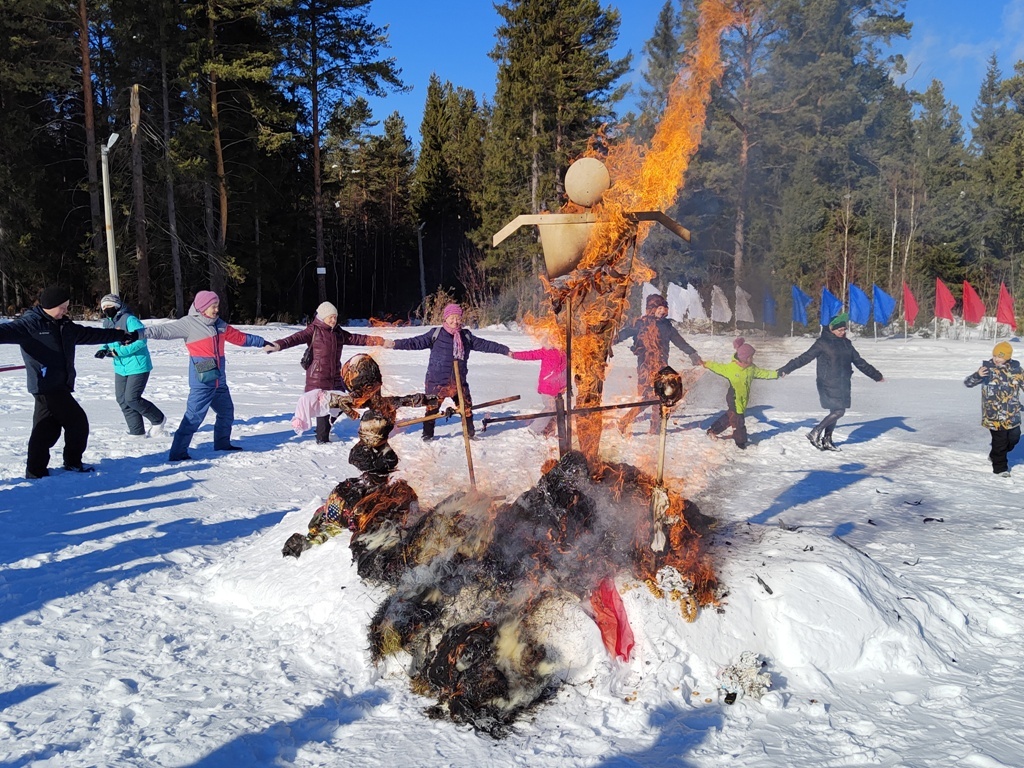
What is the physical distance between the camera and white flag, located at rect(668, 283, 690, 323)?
19391mm

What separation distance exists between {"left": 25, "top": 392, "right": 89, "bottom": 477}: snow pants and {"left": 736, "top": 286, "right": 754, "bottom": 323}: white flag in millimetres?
8564

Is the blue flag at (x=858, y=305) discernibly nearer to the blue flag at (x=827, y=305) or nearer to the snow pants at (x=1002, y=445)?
the blue flag at (x=827, y=305)

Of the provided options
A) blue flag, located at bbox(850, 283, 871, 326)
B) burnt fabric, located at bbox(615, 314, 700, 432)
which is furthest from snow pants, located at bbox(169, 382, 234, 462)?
blue flag, located at bbox(850, 283, 871, 326)

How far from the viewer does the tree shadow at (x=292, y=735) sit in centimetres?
317

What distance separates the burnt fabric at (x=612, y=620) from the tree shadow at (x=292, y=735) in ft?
4.10

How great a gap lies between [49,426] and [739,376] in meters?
8.37

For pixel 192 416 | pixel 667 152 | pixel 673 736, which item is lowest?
pixel 673 736

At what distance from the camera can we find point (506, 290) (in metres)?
31.1

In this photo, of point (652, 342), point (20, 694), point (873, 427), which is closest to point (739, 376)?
point (652, 342)

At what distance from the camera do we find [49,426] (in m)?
7.25

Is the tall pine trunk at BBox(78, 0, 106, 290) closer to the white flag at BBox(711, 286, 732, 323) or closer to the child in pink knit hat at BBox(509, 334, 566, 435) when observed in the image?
the white flag at BBox(711, 286, 732, 323)

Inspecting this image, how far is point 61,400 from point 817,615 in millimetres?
7198

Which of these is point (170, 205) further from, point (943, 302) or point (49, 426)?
point (943, 302)

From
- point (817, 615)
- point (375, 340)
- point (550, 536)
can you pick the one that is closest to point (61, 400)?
point (375, 340)
